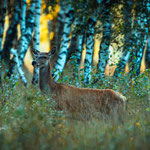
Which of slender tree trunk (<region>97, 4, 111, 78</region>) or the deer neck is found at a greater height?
slender tree trunk (<region>97, 4, 111, 78</region>)

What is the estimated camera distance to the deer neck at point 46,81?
8.91 meters

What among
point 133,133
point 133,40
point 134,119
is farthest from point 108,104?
point 133,40

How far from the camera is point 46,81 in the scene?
9.14 meters

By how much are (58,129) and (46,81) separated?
9.99ft

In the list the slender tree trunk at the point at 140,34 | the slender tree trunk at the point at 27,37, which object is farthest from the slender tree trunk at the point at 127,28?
the slender tree trunk at the point at 27,37

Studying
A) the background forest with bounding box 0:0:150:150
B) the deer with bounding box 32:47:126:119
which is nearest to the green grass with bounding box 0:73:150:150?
the background forest with bounding box 0:0:150:150

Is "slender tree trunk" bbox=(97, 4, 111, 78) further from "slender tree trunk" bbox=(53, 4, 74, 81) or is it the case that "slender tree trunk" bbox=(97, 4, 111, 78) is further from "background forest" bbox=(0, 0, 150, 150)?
"slender tree trunk" bbox=(53, 4, 74, 81)

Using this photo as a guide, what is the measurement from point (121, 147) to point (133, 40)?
31.2ft

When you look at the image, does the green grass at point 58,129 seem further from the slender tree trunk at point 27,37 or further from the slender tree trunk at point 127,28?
the slender tree trunk at point 27,37

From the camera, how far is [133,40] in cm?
1356

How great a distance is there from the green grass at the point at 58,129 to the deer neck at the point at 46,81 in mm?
588

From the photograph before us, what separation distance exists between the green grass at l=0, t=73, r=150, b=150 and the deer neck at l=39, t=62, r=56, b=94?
0.59m

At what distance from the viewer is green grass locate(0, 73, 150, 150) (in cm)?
482

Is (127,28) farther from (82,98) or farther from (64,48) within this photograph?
(82,98)
